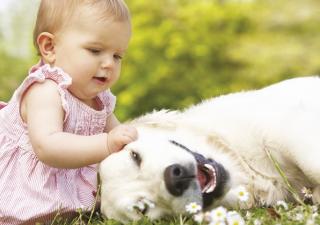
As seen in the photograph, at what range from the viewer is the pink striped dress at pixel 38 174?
3377 millimetres

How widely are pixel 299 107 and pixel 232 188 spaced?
575 millimetres

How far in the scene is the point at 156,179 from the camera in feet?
9.62

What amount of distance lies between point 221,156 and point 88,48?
94 centimetres

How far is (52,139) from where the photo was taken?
319cm

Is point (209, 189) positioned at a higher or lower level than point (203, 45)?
lower

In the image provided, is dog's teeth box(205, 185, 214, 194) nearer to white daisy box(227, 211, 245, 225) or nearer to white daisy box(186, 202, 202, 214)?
white daisy box(186, 202, 202, 214)

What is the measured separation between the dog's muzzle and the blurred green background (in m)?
8.80

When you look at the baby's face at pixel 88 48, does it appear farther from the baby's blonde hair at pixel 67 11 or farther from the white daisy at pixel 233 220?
the white daisy at pixel 233 220

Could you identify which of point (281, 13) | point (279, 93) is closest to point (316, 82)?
point (279, 93)

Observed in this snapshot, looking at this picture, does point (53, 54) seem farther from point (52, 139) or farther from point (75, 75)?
point (52, 139)

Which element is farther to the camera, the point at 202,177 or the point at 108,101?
the point at 108,101

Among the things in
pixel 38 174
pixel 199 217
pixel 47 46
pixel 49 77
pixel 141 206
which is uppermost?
pixel 47 46

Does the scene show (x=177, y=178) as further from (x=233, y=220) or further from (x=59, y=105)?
(x=59, y=105)

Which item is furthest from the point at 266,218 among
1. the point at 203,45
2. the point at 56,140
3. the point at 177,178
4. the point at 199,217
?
the point at 203,45
